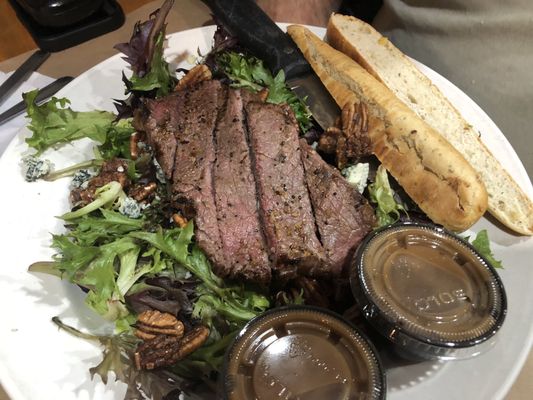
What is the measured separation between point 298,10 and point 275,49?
2.87 feet

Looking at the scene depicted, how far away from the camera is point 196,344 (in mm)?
1901

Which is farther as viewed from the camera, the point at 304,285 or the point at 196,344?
the point at 304,285

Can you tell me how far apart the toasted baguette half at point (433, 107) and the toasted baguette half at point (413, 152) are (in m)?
0.17

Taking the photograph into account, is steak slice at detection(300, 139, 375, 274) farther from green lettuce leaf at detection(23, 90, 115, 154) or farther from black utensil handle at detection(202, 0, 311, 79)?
green lettuce leaf at detection(23, 90, 115, 154)

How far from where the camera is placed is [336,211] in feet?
7.20

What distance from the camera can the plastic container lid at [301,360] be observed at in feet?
4.87

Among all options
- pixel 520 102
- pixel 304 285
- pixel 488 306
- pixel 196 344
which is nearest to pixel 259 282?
pixel 304 285

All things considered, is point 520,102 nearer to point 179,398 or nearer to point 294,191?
point 294,191

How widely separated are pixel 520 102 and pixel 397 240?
5.46ft

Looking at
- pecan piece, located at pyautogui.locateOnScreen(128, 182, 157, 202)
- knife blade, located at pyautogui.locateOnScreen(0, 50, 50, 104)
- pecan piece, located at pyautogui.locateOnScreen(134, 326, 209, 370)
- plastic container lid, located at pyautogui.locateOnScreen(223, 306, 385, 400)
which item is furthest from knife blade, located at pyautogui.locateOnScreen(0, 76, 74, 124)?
plastic container lid, located at pyautogui.locateOnScreen(223, 306, 385, 400)

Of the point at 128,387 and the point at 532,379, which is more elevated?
the point at 128,387

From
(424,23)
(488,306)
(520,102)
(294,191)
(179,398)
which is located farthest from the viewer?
(424,23)

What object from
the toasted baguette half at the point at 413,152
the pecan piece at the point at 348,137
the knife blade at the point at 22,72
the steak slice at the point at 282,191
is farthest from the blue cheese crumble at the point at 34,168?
the toasted baguette half at the point at 413,152

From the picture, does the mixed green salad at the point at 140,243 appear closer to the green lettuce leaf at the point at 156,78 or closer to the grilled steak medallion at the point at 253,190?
the green lettuce leaf at the point at 156,78
